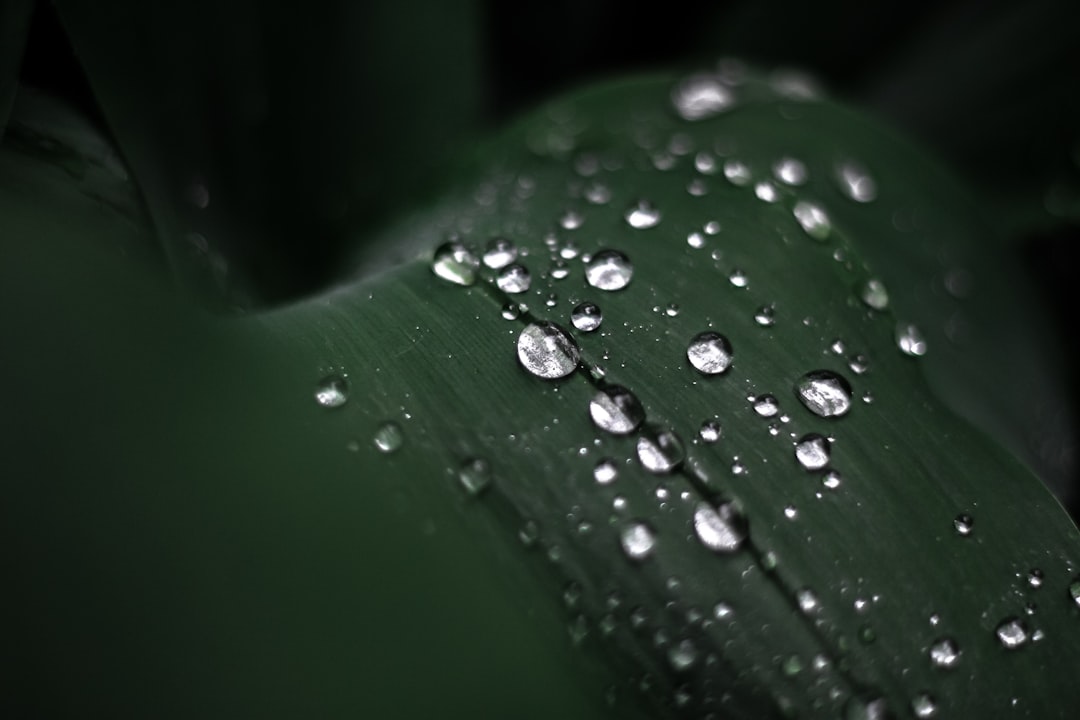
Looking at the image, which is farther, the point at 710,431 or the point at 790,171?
the point at 790,171

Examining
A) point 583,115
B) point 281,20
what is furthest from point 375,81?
point 583,115

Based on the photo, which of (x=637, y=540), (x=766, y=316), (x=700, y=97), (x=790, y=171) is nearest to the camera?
(x=637, y=540)

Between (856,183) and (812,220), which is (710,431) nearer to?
(812,220)

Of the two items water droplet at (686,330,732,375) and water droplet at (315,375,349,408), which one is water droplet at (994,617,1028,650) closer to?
water droplet at (686,330,732,375)

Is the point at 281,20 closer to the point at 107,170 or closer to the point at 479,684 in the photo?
the point at 107,170

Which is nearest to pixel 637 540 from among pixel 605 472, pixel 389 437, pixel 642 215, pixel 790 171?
pixel 605 472

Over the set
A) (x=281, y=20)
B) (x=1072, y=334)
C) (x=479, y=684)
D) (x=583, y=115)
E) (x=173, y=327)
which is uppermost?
(x=281, y=20)
